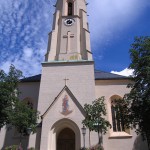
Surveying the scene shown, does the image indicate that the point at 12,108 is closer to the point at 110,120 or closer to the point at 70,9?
the point at 110,120

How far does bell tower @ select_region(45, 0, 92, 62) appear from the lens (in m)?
27.3

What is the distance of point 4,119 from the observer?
18.3 m

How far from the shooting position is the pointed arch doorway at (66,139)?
2250cm

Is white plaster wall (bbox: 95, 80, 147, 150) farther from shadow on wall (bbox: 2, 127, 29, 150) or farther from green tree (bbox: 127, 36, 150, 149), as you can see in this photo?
shadow on wall (bbox: 2, 127, 29, 150)

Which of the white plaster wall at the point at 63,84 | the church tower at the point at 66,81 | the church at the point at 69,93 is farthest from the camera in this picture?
the white plaster wall at the point at 63,84

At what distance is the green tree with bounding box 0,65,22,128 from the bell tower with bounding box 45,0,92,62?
761 centimetres

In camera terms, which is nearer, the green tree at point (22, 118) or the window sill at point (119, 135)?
the green tree at point (22, 118)

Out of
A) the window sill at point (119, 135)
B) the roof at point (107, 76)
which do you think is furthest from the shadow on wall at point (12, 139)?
the roof at point (107, 76)

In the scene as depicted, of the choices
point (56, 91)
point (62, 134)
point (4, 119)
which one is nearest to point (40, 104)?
point (56, 91)

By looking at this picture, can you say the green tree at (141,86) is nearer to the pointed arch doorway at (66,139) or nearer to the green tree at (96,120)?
the green tree at (96,120)

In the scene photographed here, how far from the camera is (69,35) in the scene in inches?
1135

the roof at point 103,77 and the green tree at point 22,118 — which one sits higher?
the roof at point 103,77

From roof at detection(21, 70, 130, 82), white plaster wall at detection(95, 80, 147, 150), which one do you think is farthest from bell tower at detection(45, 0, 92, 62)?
white plaster wall at detection(95, 80, 147, 150)

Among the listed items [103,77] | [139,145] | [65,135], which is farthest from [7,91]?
[139,145]
